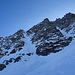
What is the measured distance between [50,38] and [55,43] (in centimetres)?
399

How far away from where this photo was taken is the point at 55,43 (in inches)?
1126

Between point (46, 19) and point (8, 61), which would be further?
point (46, 19)

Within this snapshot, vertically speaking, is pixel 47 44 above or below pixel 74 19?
below

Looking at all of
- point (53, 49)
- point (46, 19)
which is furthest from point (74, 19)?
point (53, 49)

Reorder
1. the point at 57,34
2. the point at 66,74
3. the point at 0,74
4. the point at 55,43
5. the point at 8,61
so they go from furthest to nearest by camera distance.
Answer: the point at 57,34
the point at 8,61
the point at 55,43
the point at 0,74
the point at 66,74

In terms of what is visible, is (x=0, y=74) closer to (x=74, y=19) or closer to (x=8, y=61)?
(x=8, y=61)

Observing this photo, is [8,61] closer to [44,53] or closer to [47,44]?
[44,53]

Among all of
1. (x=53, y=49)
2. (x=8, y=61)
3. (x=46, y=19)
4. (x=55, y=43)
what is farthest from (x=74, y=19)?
(x=8, y=61)

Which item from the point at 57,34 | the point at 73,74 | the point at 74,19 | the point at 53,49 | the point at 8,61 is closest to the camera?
the point at 73,74

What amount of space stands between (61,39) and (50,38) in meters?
4.82

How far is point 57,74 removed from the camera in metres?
7.59

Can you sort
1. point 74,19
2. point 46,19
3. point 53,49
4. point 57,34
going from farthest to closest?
1. point 46,19
2. point 74,19
3. point 57,34
4. point 53,49

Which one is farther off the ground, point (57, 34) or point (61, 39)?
point (57, 34)

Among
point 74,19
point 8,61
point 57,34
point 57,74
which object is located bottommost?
point 57,74
